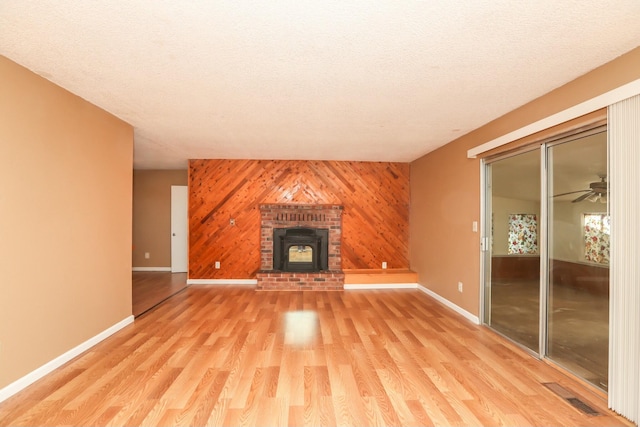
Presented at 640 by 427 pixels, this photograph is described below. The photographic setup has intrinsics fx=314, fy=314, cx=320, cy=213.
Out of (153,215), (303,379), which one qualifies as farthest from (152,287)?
(303,379)

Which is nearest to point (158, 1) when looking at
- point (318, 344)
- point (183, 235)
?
point (318, 344)

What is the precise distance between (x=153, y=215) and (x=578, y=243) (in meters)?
8.01

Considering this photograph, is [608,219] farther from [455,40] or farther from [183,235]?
[183,235]

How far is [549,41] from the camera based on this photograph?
2.02m

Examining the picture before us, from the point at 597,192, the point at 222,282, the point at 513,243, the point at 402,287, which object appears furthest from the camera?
the point at 222,282

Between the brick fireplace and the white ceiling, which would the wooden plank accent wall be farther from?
the white ceiling

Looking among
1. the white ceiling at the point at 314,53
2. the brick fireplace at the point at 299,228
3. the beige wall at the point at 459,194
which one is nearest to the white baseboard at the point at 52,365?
the white ceiling at the point at 314,53

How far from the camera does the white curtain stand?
6.75ft

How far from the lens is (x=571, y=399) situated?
2.31m

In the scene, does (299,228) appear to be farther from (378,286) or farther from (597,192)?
(597,192)

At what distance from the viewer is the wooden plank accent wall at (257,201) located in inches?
247

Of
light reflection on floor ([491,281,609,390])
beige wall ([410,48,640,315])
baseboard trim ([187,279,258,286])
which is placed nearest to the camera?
beige wall ([410,48,640,315])

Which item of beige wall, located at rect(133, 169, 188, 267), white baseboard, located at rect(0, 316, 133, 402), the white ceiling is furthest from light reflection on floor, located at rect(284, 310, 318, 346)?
beige wall, located at rect(133, 169, 188, 267)

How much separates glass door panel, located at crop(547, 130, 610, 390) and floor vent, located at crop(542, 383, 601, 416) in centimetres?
29
